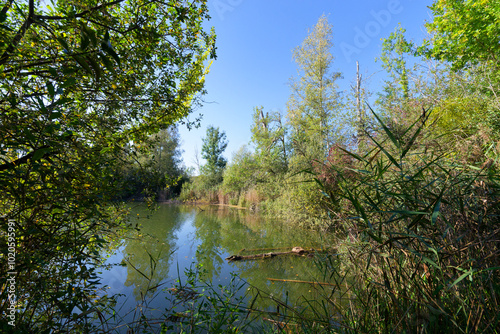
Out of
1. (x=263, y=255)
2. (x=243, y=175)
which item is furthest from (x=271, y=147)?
(x=263, y=255)

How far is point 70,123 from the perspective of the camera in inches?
66.1

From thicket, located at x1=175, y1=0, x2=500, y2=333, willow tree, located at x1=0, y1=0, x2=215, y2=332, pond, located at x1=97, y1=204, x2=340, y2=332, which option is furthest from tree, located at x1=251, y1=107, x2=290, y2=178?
willow tree, located at x1=0, y1=0, x2=215, y2=332

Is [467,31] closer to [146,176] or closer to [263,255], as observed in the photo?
[263,255]

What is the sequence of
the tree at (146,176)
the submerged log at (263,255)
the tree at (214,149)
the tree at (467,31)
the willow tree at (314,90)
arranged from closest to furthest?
the tree at (146,176) → the submerged log at (263,255) → the tree at (467,31) → the willow tree at (314,90) → the tree at (214,149)

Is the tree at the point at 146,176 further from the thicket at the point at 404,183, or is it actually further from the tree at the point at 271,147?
the tree at the point at 271,147

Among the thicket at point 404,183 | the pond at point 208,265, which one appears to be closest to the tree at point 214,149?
the thicket at point 404,183

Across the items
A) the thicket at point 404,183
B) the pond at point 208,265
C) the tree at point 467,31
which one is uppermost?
the tree at point 467,31

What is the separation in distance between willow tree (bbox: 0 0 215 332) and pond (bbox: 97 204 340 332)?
70cm

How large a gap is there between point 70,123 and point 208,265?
184 inches

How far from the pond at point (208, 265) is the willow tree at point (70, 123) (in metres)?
0.70

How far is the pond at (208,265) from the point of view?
366cm

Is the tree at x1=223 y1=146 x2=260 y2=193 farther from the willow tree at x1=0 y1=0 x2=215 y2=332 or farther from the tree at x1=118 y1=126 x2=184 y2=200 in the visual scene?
the willow tree at x1=0 y1=0 x2=215 y2=332

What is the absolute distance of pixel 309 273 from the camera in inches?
193

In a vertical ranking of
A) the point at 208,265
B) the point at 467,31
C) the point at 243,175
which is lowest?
the point at 208,265
